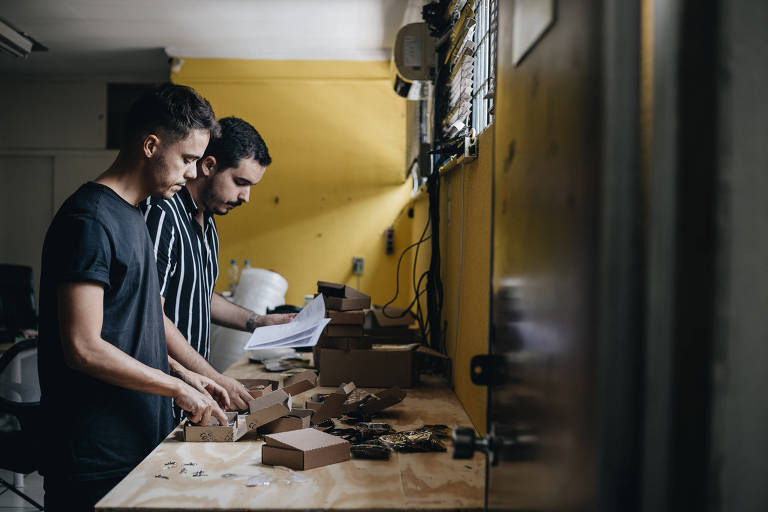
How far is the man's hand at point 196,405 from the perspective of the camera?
1.27 metres

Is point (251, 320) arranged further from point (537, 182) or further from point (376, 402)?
point (537, 182)

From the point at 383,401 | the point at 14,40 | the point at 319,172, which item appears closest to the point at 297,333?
the point at 383,401

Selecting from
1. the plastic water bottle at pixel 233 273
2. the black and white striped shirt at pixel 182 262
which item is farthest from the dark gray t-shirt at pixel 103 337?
the plastic water bottle at pixel 233 273

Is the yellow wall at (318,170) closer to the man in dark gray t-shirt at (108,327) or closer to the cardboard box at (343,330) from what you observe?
the cardboard box at (343,330)

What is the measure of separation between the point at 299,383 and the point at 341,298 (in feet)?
1.05

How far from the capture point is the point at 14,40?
13.4 ft

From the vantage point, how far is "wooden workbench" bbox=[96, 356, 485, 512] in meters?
0.94

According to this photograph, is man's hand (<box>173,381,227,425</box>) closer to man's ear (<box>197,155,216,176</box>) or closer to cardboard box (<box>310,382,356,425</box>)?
cardboard box (<box>310,382,356,425</box>)

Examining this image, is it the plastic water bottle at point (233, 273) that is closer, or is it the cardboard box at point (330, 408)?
the cardboard box at point (330, 408)

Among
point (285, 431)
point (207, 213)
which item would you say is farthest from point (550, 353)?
point (207, 213)

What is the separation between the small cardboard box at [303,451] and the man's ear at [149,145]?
0.76 meters

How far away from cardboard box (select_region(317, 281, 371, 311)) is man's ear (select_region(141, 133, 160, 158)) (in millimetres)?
723

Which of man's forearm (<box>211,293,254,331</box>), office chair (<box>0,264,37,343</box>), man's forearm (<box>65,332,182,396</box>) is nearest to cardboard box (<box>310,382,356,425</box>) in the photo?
man's forearm (<box>65,332,182,396</box>)

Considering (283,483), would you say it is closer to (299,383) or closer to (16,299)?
(299,383)
